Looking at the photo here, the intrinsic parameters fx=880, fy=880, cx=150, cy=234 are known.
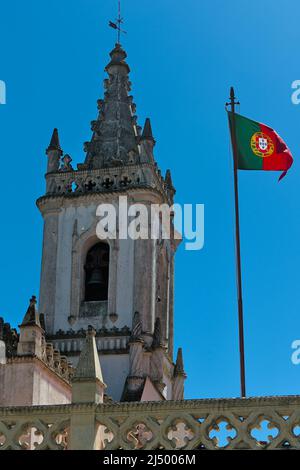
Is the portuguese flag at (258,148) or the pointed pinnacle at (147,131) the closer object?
the portuguese flag at (258,148)

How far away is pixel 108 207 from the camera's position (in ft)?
113

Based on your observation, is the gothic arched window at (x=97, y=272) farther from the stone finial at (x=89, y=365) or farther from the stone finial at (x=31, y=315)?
the stone finial at (x=89, y=365)

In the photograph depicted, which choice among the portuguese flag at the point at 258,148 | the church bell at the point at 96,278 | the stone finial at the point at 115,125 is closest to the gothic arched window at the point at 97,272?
the church bell at the point at 96,278

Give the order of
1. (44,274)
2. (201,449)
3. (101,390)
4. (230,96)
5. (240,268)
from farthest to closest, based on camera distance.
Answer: (44,274) → (230,96) → (240,268) → (101,390) → (201,449)

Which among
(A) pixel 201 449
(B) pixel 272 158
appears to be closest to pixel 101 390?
(A) pixel 201 449

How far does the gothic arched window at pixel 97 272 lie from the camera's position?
3381 cm

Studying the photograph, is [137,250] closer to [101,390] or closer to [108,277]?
[108,277]

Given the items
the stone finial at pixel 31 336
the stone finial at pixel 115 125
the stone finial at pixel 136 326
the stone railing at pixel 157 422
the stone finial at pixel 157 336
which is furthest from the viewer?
the stone finial at pixel 115 125

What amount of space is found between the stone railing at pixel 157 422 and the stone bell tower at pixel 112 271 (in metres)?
20.0

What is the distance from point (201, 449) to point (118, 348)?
2177 centimetres

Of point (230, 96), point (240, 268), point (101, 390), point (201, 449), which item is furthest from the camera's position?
point (230, 96)

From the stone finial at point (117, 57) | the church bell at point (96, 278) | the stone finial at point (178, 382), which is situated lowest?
the stone finial at point (178, 382)

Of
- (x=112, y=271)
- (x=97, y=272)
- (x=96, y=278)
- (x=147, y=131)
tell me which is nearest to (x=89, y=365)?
(x=112, y=271)

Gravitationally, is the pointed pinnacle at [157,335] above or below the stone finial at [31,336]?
above
